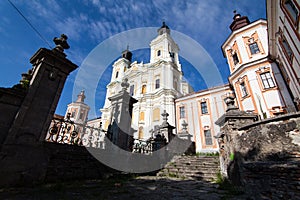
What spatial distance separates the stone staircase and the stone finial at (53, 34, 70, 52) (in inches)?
272

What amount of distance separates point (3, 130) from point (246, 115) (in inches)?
272

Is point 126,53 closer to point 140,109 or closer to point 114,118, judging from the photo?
point 140,109

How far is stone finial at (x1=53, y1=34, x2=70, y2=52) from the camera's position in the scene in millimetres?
5099

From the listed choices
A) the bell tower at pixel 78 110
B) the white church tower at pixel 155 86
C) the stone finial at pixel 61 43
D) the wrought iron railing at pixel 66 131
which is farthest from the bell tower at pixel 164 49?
the wrought iron railing at pixel 66 131

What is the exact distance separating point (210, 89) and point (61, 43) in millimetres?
20051

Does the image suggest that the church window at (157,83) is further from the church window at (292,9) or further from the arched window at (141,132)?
the church window at (292,9)

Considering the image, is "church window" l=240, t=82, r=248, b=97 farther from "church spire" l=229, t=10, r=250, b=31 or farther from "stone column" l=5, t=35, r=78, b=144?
"stone column" l=5, t=35, r=78, b=144

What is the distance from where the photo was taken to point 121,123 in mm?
6359

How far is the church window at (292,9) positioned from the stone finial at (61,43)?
1054 centimetres

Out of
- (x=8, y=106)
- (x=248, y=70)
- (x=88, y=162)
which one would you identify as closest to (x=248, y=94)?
(x=248, y=70)

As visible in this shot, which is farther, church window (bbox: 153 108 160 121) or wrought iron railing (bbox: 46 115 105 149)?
church window (bbox: 153 108 160 121)

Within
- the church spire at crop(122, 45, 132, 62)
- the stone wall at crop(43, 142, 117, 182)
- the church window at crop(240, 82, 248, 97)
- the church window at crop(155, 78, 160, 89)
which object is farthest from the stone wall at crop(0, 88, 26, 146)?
the church spire at crop(122, 45, 132, 62)

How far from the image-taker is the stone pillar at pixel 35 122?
11.3 feet

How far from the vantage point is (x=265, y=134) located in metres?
4.32
